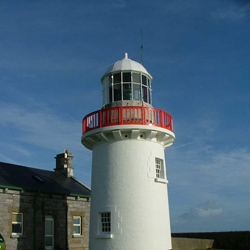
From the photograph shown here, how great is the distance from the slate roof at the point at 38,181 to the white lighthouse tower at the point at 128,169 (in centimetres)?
571

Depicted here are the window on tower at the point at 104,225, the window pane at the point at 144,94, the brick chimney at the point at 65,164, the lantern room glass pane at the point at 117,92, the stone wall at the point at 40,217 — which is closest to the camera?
the window on tower at the point at 104,225

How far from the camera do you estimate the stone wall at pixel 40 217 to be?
727 inches

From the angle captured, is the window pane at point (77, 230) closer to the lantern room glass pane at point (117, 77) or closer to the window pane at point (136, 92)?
the window pane at point (136, 92)

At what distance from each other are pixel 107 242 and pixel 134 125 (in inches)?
177

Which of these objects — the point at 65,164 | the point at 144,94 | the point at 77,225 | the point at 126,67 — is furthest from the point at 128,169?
the point at 65,164

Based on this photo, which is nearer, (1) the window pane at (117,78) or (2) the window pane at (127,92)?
(2) the window pane at (127,92)

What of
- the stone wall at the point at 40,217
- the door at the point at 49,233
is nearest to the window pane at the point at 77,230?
the stone wall at the point at 40,217

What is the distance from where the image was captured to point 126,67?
52.7 ft


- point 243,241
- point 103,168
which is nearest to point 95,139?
point 103,168

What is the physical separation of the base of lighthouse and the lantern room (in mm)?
1675

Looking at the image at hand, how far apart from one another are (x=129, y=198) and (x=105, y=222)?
1.38 meters

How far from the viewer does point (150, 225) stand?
570 inches

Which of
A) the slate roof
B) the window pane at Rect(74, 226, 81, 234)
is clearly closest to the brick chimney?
the slate roof

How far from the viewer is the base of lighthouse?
1434 centimetres
